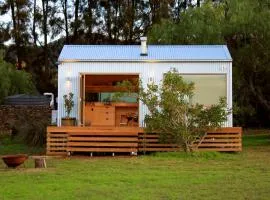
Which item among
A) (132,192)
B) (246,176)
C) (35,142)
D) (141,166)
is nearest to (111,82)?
(35,142)

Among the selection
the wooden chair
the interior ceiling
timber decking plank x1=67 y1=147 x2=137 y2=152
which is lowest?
timber decking plank x1=67 y1=147 x2=137 y2=152

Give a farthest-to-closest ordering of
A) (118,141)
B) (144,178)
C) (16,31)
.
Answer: (16,31) < (118,141) < (144,178)

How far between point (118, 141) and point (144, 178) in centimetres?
524

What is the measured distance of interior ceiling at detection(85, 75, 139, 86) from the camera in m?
18.4

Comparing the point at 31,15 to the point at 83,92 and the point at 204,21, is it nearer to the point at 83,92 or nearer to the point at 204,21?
the point at 204,21

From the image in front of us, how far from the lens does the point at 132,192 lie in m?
8.84

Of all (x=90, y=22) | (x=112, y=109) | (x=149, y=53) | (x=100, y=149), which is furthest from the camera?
(x=90, y=22)

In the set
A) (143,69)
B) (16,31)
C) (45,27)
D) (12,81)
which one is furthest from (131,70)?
(45,27)

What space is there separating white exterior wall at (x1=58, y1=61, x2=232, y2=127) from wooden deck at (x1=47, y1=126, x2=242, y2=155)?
1.47m

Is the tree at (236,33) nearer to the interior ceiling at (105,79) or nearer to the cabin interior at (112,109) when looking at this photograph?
the interior ceiling at (105,79)

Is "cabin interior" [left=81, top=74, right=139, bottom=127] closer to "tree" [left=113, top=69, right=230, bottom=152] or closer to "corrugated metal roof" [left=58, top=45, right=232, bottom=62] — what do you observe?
"corrugated metal roof" [left=58, top=45, right=232, bottom=62]

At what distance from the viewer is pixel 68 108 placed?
17.1 metres

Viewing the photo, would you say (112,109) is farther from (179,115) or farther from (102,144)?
(179,115)

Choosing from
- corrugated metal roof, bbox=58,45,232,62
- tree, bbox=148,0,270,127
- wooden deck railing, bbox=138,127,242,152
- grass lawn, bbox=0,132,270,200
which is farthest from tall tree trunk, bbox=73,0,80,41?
grass lawn, bbox=0,132,270,200
